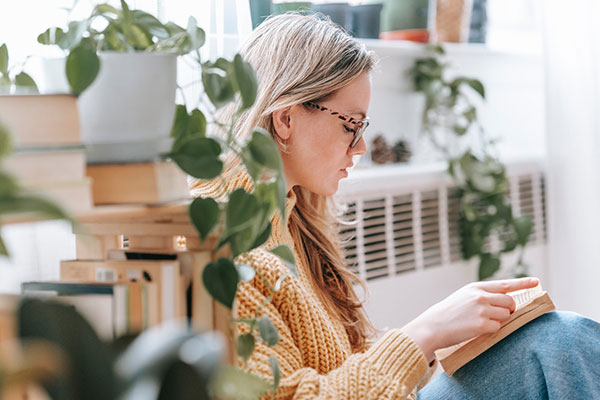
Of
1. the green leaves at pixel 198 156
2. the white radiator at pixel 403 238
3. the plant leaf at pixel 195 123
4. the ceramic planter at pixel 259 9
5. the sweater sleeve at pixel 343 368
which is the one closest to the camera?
the green leaves at pixel 198 156

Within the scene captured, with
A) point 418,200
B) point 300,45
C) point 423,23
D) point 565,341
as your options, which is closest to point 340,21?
point 423,23

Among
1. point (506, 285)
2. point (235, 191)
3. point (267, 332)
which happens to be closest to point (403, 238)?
point (506, 285)

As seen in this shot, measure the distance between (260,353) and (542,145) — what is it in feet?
6.40

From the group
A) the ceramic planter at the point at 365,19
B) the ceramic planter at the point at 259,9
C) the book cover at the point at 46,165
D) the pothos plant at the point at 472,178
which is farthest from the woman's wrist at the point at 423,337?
the ceramic planter at the point at 365,19

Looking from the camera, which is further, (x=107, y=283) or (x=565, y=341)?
(x=565, y=341)

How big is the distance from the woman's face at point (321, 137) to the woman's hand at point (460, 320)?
28cm

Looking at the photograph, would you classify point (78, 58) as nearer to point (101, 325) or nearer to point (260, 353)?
point (101, 325)

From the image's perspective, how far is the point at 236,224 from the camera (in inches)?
28.5

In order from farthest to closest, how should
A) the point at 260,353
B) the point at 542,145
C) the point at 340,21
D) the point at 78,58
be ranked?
the point at 542,145 < the point at 340,21 < the point at 260,353 < the point at 78,58

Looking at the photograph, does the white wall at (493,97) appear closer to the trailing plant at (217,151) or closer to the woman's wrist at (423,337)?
the woman's wrist at (423,337)

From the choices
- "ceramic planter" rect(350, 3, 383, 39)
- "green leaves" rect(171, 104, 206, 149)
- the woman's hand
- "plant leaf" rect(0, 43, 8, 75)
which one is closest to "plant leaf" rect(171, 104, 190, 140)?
"green leaves" rect(171, 104, 206, 149)

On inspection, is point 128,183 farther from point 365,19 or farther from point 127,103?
point 365,19

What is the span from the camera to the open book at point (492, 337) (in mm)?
1121

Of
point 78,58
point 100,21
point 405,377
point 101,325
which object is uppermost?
point 100,21
